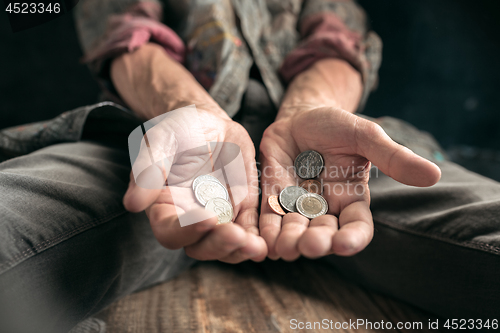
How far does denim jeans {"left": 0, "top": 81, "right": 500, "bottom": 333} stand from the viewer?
61 cm

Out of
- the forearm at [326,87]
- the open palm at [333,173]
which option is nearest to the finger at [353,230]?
the open palm at [333,173]

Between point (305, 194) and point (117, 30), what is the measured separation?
3.78 feet

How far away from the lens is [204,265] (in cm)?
104

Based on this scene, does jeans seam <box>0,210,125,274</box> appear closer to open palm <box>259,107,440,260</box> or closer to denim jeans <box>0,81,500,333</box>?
denim jeans <box>0,81,500,333</box>

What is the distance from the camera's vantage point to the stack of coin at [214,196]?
2.24 feet

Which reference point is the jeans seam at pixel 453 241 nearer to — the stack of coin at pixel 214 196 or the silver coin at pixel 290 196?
the silver coin at pixel 290 196

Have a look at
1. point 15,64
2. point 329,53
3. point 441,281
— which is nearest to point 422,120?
point 329,53

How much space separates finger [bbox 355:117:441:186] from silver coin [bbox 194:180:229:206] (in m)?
0.35

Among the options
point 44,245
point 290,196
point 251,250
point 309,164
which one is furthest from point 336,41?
point 44,245

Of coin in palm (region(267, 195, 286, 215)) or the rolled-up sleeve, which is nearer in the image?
coin in palm (region(267, 195, 286, 215))

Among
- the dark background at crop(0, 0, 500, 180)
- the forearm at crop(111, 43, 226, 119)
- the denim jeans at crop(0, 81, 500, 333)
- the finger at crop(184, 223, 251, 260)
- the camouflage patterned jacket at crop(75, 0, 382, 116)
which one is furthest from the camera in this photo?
the dark background at crop(0, 0, 500, 180)

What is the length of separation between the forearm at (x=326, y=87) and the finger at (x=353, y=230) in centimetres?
48
